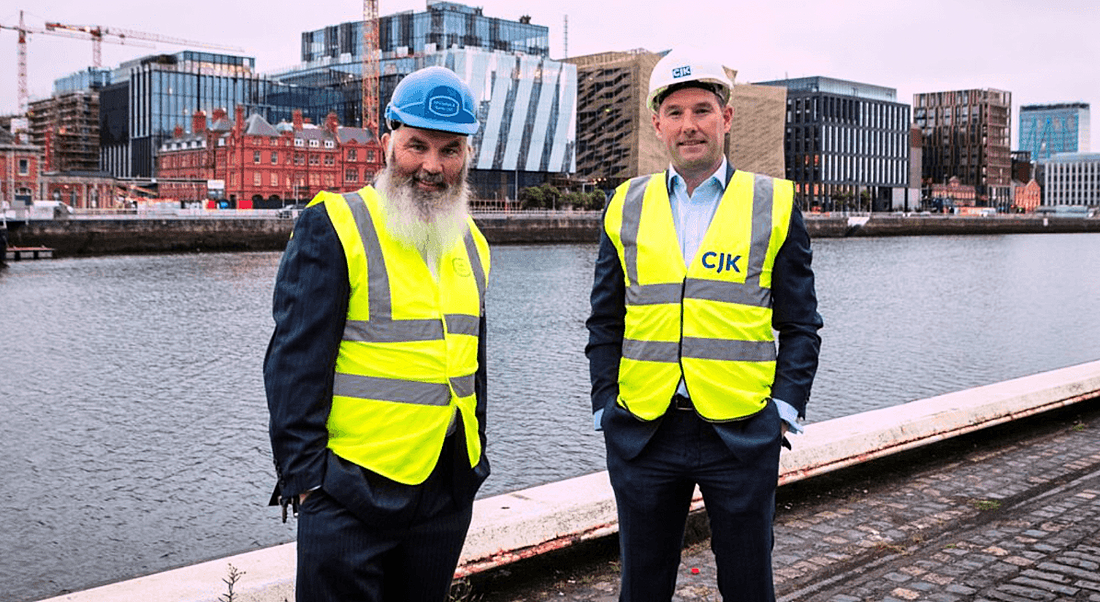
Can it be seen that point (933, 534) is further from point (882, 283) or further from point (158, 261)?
point (158, 261)

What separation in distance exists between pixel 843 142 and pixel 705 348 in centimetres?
14239

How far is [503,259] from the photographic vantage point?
61094 millimetres

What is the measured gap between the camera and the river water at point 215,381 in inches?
416

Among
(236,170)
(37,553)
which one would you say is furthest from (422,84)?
(236,170)

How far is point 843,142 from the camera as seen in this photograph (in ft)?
458

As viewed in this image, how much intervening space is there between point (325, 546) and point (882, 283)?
4476 centimetres

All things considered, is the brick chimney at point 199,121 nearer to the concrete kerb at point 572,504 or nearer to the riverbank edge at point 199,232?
the riverbank edge at point 199,232

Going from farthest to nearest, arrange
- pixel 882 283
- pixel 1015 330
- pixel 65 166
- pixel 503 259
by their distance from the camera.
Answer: pixel 65 166
pixel 503 259
pixel 882 283
pixel 1015 330

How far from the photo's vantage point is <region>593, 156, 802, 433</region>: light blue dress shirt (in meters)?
3.23

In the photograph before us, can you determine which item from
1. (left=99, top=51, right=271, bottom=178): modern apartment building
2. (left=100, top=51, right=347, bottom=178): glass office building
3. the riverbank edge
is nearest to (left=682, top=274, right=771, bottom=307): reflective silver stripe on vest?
the riverbank edge

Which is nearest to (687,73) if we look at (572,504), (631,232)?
(631,232)

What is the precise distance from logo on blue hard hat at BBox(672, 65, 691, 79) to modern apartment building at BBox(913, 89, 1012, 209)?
183536mm

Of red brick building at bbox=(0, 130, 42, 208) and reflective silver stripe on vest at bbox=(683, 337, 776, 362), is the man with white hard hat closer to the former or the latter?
reflective silver stripe on vest at bbox=(683, 337, 776, 362)

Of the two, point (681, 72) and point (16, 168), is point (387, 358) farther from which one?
point (16, 168)
